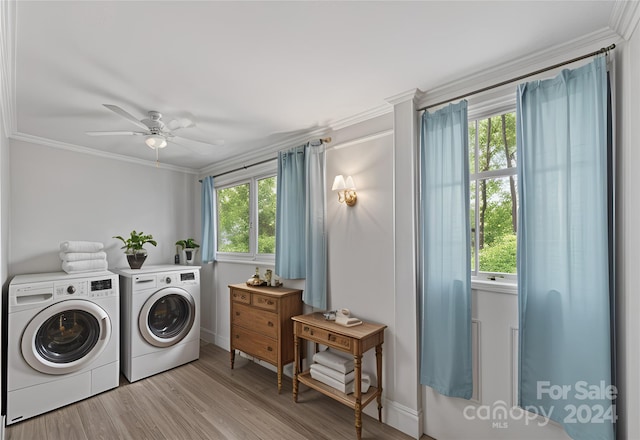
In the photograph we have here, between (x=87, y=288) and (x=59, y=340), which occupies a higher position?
(x=87, y=288)

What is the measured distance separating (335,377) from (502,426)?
1.14m

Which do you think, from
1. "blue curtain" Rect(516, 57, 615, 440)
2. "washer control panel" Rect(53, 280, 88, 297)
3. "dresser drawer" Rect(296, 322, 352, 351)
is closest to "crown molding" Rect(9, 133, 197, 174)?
"washer control panel" Rect(53, 280, 88, 297)

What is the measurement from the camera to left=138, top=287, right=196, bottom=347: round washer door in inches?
126

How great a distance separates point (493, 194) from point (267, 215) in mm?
2381

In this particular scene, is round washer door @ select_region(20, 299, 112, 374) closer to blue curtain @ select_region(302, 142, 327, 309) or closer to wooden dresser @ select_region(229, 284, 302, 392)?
wooden dresser @ select_region(229, 284, 302, 392)

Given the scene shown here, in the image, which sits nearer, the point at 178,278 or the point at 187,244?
the point at 178,278

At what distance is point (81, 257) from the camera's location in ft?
10.1

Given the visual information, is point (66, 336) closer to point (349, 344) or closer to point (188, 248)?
point (188, 248)

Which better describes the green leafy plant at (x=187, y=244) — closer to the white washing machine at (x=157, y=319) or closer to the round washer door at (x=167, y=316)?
the white washing machine at (x=157, y=319)

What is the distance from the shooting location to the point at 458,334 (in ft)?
6.60

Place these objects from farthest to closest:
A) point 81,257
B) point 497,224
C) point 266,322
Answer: point 81,257, point 266,322, point 497,224

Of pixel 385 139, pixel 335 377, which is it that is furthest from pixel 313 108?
pixel 335 377

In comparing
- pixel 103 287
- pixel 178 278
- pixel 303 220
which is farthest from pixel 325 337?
pixel 103 287

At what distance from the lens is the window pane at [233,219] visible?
12.9ft
